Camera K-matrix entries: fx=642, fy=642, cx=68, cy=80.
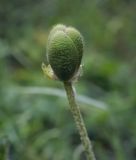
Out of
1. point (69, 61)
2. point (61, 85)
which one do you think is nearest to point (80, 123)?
point (69, 61)

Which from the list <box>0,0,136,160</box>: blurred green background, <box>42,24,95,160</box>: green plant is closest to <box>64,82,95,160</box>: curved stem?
<box>42,24,95,160</box>: green plant

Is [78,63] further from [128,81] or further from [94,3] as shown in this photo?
[94,3]

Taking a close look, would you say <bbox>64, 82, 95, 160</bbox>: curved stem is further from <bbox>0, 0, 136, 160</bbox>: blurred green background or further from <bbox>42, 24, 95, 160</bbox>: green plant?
<bbox>0, 0, 136, 160</bbox>: blurred green background

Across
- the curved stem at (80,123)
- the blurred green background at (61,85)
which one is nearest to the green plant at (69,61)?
the curved stem at (80,123)

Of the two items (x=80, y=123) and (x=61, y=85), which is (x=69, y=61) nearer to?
(x=80, y=123)

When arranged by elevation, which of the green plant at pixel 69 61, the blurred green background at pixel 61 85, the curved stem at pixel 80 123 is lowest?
the curved stem at pixel 80 123

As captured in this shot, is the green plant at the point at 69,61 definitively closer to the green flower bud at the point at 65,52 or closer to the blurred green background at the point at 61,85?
the green flower bud at the point at 65,52
